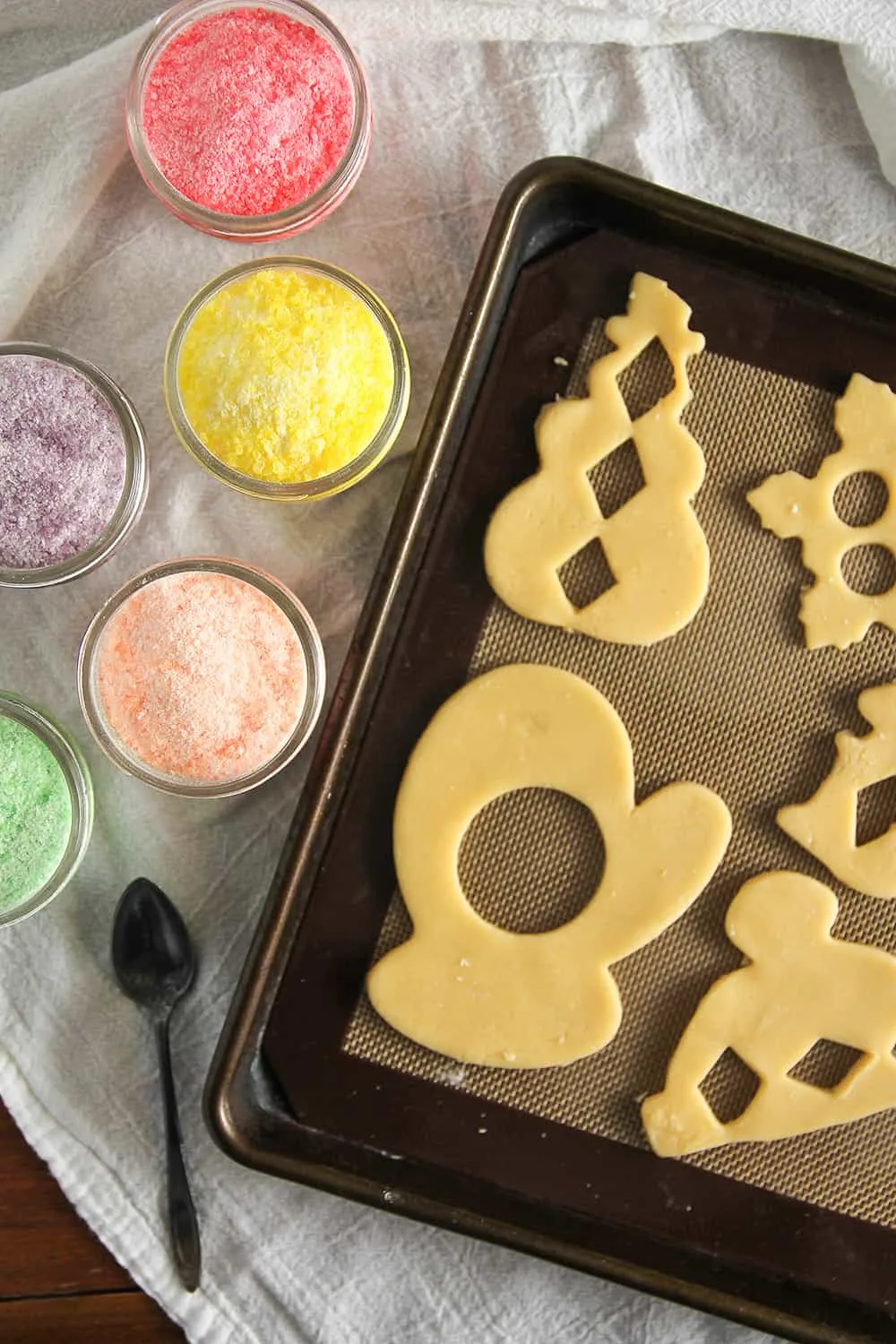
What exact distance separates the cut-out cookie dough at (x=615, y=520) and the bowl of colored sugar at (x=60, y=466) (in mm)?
220

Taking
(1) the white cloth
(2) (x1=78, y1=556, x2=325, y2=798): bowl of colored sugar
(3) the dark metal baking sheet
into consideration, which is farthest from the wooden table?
(2) (x1=78, y1=556, x2=325, y2=798): bowl of colored sugar

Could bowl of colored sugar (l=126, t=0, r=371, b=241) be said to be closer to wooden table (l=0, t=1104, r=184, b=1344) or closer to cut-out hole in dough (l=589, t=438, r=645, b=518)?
cut-out hole in dough (l=589, t=438, r=645, b=518)

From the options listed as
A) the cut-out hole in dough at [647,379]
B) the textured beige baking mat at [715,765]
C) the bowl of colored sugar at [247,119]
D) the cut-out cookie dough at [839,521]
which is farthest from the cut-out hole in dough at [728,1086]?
the bowl of colored sugar at [247,119]

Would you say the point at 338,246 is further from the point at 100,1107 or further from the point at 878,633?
the point at 100,1107

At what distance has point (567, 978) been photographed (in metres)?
0.69

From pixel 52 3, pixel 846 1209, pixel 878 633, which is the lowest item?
pixel 846 1209

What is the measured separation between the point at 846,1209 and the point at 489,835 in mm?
286

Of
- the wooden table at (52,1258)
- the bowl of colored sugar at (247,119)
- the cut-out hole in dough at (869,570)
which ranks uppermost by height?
the bowl of colored sugar at (247,119)

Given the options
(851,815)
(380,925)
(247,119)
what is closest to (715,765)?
(851,815)

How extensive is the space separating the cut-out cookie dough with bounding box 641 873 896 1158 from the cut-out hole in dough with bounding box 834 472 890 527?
0.20 metres

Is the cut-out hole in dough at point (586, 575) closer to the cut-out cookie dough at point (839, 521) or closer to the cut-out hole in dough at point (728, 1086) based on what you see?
the cut-out cookie dough at point (839, 521)

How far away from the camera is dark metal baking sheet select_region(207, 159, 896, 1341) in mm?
691

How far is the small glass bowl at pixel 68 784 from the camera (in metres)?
0.73

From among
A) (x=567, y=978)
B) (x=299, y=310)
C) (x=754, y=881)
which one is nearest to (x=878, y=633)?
(x=754, y=881)
